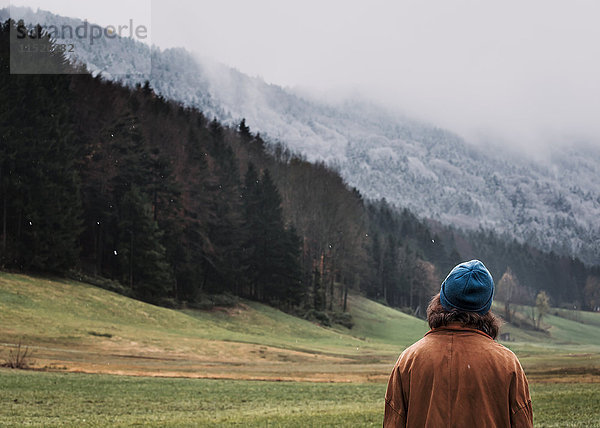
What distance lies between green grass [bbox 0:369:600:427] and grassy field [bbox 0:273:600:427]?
0.14ft

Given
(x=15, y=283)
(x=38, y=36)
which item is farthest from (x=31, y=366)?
(x=38, y=36)

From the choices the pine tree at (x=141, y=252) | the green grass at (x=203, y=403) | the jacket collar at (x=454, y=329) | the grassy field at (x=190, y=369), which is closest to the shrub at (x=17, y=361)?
the grassy field at (x=190, y=369)

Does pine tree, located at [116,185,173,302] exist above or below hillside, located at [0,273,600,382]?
above

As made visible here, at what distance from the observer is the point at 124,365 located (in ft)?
104

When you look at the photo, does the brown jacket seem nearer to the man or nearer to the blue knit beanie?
the man

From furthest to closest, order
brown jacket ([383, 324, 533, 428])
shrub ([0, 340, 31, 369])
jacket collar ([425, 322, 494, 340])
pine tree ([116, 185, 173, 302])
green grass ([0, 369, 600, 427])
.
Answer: pine tree ([116, 185, 173, 302])
shrub ([0, 340, 31, 369])
green grass ([0, 369, 600, 427])
jacket collar ([425, 322, 494, 340])
brown jacket ([383, 324, 533, 428])

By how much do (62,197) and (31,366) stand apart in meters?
27.0

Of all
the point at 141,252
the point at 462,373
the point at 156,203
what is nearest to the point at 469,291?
the point at 462,373

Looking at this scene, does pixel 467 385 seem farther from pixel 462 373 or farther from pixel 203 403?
pixel 203 403

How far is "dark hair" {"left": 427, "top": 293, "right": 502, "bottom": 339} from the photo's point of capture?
13.2 ft

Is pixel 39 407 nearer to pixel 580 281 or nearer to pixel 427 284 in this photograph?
pixel 427 284

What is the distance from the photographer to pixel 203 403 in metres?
20.7

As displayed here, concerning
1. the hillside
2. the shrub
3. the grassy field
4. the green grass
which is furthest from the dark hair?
the hillside

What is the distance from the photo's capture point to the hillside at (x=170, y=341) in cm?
3250
